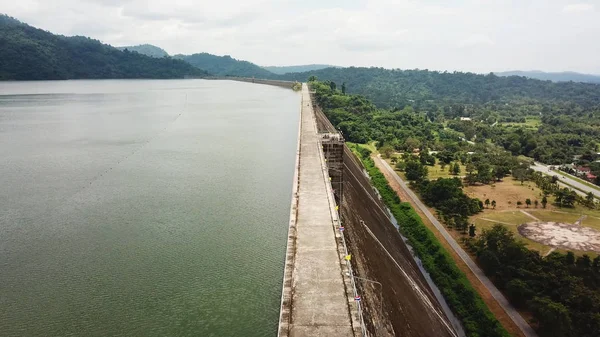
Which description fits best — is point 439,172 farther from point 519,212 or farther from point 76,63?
point 76,63

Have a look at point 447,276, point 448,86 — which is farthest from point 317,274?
point 448,86

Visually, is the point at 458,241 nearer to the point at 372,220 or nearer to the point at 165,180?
the point at 372,220

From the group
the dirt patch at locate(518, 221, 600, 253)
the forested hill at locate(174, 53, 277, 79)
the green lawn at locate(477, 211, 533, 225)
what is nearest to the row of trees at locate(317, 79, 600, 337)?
the green lawn at locate(477, 211, 533, 225)

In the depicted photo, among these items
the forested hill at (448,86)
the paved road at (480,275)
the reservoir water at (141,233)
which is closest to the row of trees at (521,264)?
the paved road at (480,275)

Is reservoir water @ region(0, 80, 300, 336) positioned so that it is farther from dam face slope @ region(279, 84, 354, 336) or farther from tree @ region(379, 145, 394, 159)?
tree @ region(379, 145, 394, 159)

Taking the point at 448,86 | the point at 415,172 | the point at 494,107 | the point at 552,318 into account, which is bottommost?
the point at 552,318

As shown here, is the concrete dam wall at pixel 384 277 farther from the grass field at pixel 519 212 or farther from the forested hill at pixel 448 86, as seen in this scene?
the forested hill at pixel 448 86
